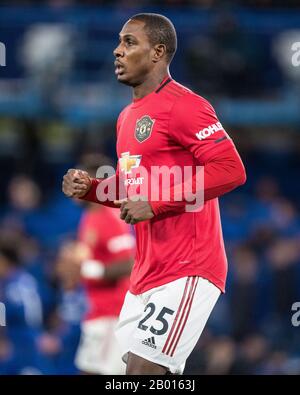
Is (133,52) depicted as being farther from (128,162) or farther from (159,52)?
(128,162)

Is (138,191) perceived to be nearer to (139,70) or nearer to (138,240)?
(138,240)

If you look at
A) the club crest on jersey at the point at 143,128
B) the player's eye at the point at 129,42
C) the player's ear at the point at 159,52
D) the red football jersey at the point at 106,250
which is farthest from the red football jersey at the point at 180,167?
the red football jersey at the point at 106,250

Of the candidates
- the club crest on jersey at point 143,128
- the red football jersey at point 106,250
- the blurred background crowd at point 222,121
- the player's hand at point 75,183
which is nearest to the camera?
the club crest on jersey at point 143,128

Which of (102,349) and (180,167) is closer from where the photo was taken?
(180,167)

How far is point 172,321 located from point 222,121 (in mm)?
8124

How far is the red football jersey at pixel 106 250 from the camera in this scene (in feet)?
26.7

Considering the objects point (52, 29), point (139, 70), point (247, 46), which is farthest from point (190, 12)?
point (139, 70)

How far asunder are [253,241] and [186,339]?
707 centimetres

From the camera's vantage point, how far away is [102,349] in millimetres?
8391

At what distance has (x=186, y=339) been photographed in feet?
17.3

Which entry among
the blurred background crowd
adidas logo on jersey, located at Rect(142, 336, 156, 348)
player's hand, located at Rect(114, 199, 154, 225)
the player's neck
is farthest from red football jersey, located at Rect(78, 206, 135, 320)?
player's hand, located at Rect(114, 199, 154, 225)

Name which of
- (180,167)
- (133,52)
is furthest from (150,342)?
(133,52)

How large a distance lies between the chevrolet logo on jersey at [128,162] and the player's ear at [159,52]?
0.51m

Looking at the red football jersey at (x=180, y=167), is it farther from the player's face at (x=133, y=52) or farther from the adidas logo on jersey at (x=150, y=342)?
the adidas logo on jersey at (x=150, y=342)
